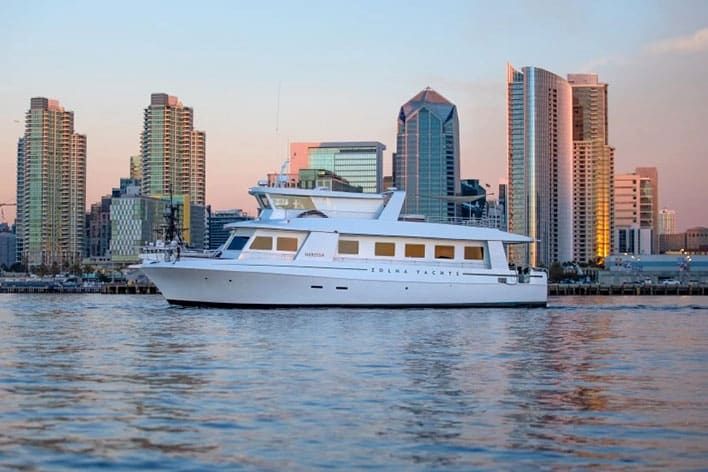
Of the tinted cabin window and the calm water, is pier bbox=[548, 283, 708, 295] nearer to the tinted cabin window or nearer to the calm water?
the tinted cabin window

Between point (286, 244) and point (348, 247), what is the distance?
8.81 feet

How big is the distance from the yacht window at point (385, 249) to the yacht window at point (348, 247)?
0.88m

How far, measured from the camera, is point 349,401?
14.7 meters

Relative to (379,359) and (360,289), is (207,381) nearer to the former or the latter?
(379,359)

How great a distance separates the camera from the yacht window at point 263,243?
42.3 meters

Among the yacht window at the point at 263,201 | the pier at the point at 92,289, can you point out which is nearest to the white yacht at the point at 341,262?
the yacht window at the point at 263,201

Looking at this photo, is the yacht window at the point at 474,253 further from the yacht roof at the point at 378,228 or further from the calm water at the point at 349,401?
the calm water at the point at 349,401

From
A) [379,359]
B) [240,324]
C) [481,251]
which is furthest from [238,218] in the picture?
[379,359]

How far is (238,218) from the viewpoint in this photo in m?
195

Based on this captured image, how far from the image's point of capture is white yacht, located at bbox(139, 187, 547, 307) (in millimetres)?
42031

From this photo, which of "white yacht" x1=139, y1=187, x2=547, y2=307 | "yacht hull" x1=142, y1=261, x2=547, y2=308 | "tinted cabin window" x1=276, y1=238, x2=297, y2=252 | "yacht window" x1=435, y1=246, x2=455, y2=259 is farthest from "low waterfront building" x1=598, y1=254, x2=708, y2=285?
"tinted cabin window" x1=276, y1=238, x2=297, y2=252

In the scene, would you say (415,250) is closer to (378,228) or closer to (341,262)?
(378,228)

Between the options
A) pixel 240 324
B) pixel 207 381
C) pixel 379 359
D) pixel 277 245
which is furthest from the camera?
pixel 277 245

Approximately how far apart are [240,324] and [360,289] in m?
11.4
